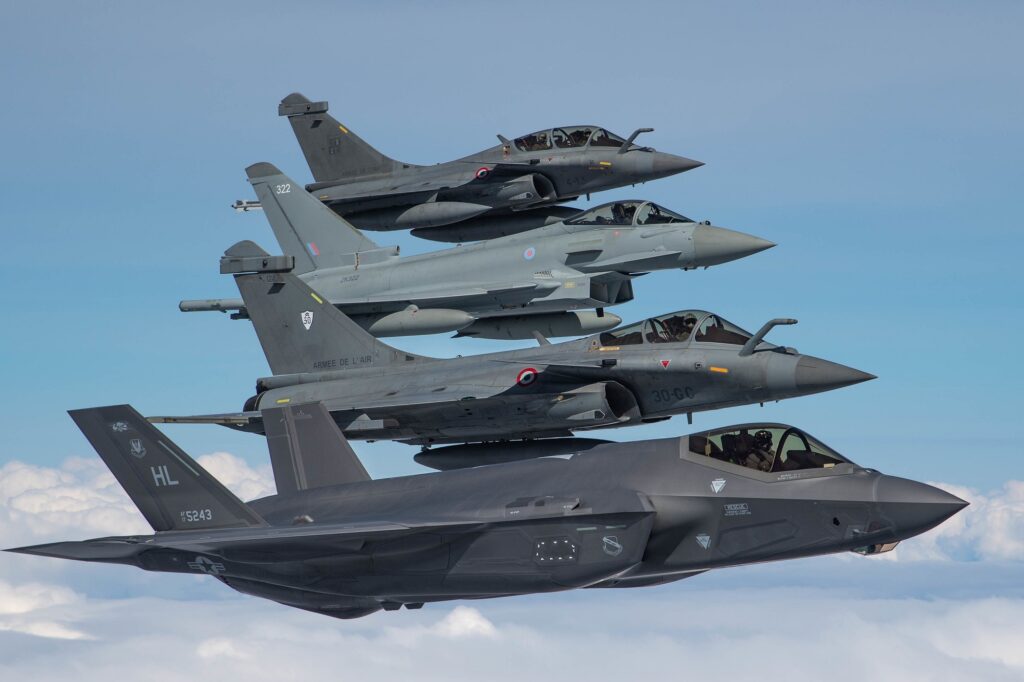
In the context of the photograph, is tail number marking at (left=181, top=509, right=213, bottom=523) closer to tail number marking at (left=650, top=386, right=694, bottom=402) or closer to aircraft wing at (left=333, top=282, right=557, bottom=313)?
tail number marking at (left=650, top=386, right=694, bottom=402)

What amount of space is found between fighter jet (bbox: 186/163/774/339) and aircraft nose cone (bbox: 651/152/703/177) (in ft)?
8.31

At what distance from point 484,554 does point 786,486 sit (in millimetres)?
4943

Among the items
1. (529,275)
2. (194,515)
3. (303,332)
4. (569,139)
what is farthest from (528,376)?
(569,139)

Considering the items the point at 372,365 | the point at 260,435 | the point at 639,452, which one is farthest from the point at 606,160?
the point at 639,452

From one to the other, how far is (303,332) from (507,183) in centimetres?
713

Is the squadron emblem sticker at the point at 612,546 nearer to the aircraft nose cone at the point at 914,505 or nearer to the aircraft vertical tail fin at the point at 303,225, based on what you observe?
the aircraft nose cone at the point at 914,505

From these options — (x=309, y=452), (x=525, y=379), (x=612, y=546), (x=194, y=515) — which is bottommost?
(x=612, y=546)

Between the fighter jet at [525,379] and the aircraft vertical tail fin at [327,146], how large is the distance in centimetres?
830

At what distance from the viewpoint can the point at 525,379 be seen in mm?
30609

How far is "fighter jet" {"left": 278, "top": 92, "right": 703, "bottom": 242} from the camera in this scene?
38.2 m

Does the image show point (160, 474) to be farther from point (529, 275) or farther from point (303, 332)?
point (529, 275)

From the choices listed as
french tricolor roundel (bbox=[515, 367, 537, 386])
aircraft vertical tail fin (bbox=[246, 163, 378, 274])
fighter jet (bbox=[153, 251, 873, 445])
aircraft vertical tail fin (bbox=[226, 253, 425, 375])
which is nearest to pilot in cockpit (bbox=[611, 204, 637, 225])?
fighter jet (bbox=[153, 251, 873, 445])

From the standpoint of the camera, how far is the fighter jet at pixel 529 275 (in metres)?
35.0

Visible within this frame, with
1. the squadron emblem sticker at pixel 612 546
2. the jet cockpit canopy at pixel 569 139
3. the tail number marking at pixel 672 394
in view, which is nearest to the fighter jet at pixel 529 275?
the jet cockpit canopy at pixel 569 139
